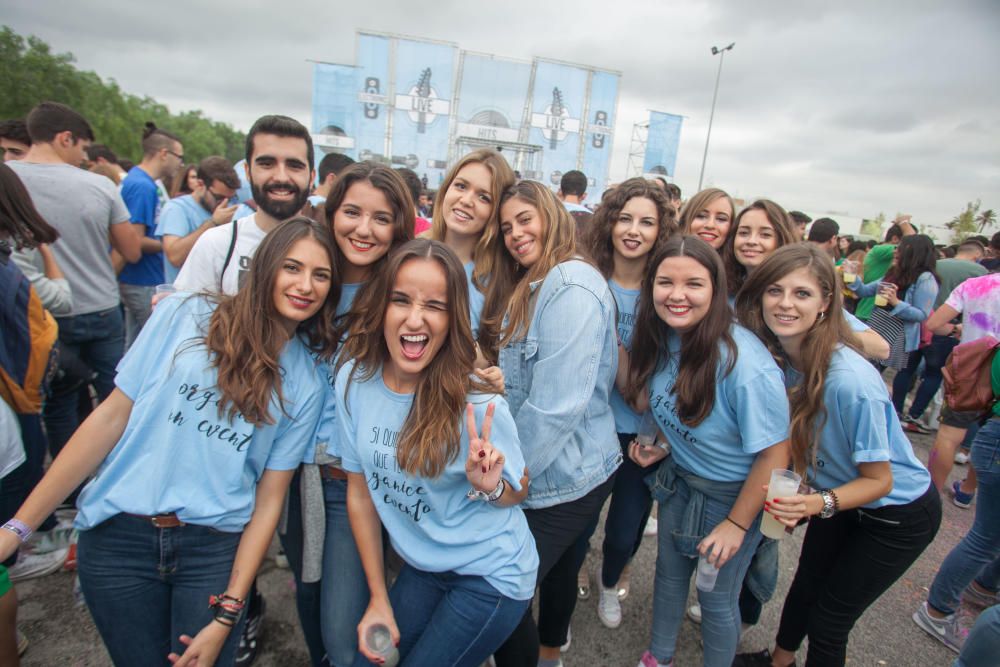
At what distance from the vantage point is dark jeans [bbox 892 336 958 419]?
573 centimetres

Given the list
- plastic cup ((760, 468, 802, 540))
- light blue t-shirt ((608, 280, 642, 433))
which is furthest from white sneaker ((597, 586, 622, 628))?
plastic cup ((760, 468, 802, 540))

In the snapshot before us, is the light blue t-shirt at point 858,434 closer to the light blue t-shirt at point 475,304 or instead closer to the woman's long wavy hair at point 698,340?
the woman's long wavy hair at point 698,340

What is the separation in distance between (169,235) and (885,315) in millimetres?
7284

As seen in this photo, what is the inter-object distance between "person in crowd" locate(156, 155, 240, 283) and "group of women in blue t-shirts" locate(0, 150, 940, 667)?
1844mm

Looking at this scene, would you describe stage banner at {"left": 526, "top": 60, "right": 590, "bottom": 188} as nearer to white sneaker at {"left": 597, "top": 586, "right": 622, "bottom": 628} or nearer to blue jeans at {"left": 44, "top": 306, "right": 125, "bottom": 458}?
blue jeans at {"left": 44, "top": 306, "right": 125, "bottom": 458}

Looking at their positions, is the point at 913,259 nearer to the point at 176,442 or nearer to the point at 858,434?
the point at 858,434

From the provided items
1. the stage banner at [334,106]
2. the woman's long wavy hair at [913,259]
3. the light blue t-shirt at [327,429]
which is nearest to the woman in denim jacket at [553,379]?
the light blue t-shirt at [327,429]

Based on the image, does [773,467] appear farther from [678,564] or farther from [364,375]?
[364,375]

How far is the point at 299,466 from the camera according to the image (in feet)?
6.61

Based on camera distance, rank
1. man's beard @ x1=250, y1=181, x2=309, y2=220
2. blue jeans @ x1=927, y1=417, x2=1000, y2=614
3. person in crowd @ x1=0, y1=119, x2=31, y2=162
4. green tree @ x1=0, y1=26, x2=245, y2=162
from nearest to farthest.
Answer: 1. man's beard @ x1=250, y1=181, x2=309, y2=220
2. blue jeans @ x1=927, y1=417, x2=1000, y2=614
3. person in crowd @ x1=0, y1=119, x2=31, y2=162
4. green tree @ x1=0, y1=26, x2=245, y2=162

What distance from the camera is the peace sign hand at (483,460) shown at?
63.9 inches

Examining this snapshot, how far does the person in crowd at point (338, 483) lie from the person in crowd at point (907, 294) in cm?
564

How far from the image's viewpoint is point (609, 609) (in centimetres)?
288

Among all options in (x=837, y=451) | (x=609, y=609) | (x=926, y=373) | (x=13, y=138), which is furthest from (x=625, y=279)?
(x=13, y=138)
